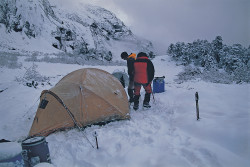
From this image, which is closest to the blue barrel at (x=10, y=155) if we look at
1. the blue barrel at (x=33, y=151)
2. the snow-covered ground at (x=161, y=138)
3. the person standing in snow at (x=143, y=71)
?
the blue barrel at (x=33, y=151)

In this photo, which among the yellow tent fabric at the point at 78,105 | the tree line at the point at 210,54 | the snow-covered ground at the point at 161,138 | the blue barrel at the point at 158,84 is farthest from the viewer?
the tree line at the point at 210,54

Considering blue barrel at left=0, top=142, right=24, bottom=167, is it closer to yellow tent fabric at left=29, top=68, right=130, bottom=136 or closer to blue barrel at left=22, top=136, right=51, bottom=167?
blue barrel at left=22, top=136, right=51, bottom=167

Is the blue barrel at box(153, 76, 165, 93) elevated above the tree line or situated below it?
below

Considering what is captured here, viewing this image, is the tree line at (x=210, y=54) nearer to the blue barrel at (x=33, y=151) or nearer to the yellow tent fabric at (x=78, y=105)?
the yellow tent fabric at (x=78, y=105)

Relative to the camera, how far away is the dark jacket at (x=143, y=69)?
225 inches

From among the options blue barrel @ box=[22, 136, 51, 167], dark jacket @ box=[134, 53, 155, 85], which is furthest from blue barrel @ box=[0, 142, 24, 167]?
dark jacket @ box=[134, 53, 155, 85]

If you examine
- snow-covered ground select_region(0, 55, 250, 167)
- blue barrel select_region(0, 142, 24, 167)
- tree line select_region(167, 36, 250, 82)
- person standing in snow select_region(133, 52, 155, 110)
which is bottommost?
snow-covered ground select_region(0, 55, 250, 167)

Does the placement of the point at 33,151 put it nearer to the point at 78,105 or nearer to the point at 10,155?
the point at 10,155

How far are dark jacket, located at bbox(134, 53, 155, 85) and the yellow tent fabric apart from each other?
39.8 inches

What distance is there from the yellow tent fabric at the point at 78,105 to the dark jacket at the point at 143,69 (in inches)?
39.8

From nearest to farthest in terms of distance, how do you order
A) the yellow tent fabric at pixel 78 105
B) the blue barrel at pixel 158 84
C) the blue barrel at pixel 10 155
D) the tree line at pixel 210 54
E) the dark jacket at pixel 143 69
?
the blue barrel at pixel 10 155
the yellow tent fabric at pixel 78 105
the dark jacket at pixel 143 69
the blue barrel at pixel 158 84
the tree line at pixel 210 54

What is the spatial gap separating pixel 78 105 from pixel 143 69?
2.48 metres

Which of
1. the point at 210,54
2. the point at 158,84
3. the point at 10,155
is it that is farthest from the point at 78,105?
the point at 210,54

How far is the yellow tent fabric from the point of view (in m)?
4.39
